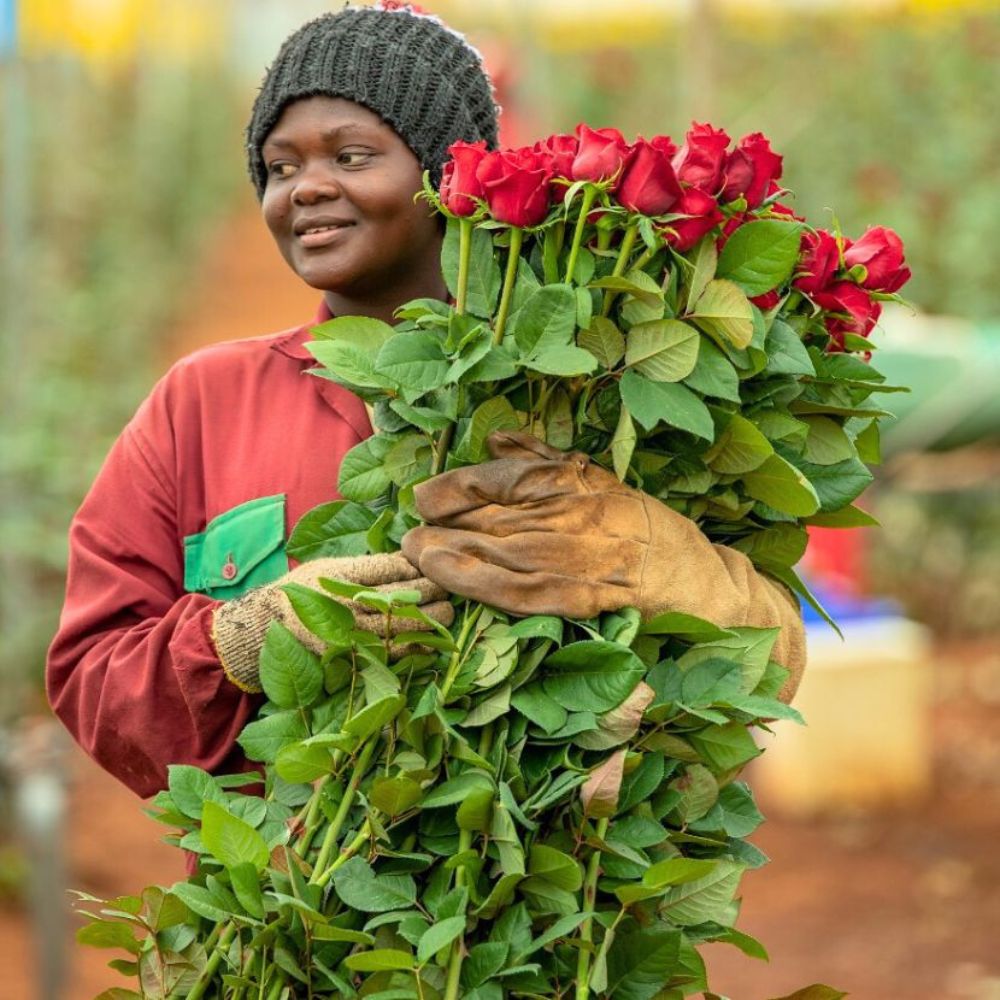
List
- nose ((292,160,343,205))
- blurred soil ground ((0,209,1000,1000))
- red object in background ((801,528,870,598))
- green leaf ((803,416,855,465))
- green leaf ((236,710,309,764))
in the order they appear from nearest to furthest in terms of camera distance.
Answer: green leaf ((236,710,309,764))
green leaf ((803,416,855,465))
nose ((292,160,343,205))
blurred soil ground ((0,209,1000,1000))
red object in background ((801,528,870,598))

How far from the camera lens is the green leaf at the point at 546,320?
1790 mm

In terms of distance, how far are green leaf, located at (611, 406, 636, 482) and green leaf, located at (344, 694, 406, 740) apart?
34cm

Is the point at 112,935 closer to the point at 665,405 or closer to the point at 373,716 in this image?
the point at 373,716

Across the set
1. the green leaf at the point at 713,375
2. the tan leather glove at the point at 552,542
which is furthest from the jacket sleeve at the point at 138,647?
the green leaf at the point at 713,375

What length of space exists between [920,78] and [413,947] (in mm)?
11050

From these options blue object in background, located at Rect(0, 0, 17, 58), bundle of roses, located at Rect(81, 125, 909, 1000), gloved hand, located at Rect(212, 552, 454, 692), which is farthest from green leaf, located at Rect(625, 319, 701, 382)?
blue object in background, located at Rect(0, 0, 17, 58)

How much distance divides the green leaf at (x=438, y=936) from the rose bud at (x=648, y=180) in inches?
29.9

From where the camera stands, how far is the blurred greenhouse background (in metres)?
5.54

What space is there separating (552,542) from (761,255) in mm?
385

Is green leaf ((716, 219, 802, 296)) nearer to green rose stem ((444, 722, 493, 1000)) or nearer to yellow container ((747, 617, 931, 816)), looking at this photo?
green rose stem ((444, 722, 493, 1000))

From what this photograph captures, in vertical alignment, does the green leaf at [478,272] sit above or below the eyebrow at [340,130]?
below

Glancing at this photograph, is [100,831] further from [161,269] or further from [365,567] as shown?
[161,269]

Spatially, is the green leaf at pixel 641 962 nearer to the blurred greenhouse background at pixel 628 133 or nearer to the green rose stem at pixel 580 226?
the green rose stem at pixel 580 226

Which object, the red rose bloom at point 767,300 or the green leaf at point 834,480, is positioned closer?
the red rose bloom at point 767,300
